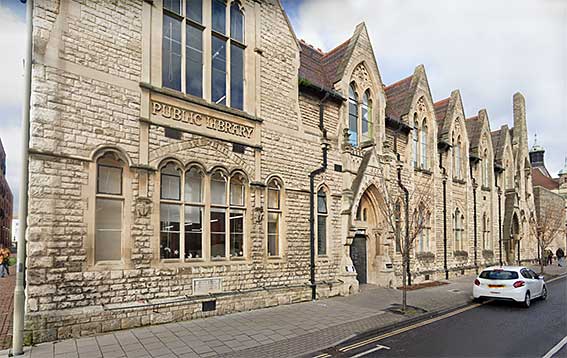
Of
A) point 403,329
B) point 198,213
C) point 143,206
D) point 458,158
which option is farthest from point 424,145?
point 143,206

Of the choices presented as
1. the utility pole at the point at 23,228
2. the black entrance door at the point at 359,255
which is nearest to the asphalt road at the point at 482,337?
the black entrance door at the point at 359,255

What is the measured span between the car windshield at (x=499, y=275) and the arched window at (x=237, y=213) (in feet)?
29.9

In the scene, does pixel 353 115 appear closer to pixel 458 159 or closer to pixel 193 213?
pixel 193 213

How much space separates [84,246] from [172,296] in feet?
8.35

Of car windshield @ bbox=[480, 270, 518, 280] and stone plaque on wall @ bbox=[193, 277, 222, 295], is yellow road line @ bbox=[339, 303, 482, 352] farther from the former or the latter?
stone plaque on wall @ bbox=[193, 277, 222, 295]

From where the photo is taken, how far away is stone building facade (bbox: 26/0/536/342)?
308 inches

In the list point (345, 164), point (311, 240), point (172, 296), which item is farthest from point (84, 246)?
point (345, 164)

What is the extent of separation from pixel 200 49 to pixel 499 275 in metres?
→ 12.9

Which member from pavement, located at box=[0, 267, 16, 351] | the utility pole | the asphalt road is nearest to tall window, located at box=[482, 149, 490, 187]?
the asphalt road

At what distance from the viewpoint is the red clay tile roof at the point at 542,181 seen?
176 ft

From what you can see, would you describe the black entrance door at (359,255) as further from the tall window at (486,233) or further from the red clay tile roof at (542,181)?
the red clay tile roof at (542,181)

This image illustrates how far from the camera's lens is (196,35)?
1059cm

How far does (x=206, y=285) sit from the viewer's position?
32.6 feet

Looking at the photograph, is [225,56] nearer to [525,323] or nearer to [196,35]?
[196,35]
